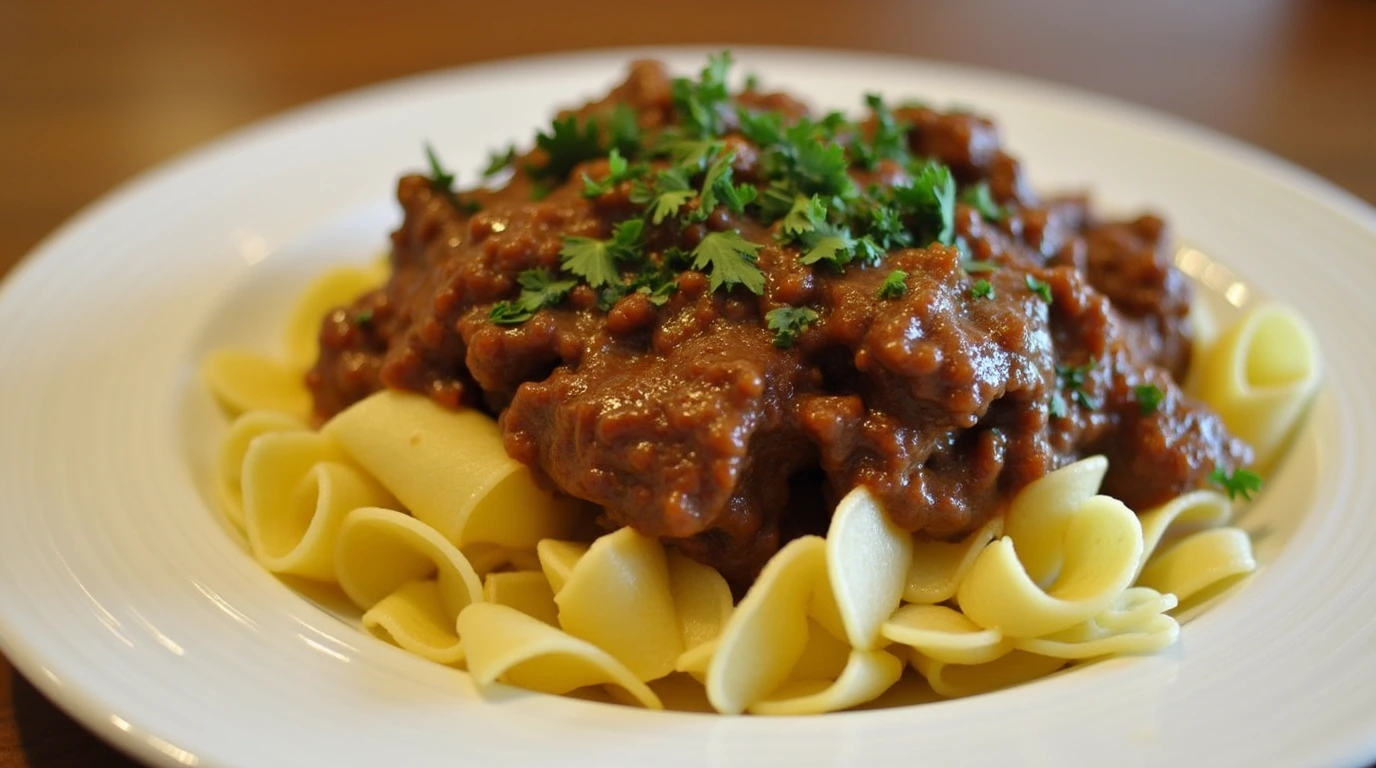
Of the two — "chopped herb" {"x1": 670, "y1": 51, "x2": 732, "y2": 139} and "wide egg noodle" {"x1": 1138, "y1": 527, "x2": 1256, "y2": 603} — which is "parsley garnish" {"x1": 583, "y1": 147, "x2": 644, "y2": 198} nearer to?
"chopped herb" {"x1": 670, "y1": 51, "x2": 732, "y2": 139}

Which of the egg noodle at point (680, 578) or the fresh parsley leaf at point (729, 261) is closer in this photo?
the egg noodle at point (680, 578)

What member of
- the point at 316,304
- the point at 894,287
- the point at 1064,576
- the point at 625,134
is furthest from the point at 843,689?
the point at 316,304

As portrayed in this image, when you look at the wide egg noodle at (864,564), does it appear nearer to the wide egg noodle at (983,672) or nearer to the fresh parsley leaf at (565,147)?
the wide egg noodle at (983,672)

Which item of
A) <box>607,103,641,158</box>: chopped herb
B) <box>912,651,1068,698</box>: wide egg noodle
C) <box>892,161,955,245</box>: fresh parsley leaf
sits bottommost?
<box>912,651,1068,698</box>: wide egg noodle

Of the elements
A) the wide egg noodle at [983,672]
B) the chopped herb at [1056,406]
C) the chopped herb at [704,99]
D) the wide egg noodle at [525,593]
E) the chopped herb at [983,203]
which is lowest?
the wide egg noodle at [983,672]

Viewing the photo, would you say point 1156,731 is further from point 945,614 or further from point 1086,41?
point 1086,41

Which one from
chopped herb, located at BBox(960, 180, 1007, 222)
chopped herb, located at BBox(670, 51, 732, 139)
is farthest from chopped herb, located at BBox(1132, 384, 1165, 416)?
chopped herb, located at BBox(670, 51, 732, 139)

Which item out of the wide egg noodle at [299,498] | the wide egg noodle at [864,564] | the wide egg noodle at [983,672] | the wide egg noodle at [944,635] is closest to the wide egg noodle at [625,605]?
the wide egg noodle at [864,564]
